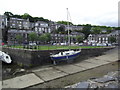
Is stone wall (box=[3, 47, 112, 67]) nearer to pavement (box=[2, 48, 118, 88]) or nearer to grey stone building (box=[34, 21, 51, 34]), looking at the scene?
pavement (box=[2, 48, 118, 88])

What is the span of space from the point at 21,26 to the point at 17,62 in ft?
156

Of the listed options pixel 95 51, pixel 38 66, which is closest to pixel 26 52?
pixel 38 66

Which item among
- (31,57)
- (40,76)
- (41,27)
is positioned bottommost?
(40,76)

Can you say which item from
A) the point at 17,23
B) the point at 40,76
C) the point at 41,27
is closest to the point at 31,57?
the point at 40,76

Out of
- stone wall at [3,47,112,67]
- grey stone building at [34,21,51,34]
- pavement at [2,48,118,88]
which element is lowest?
pavement at [2,48,118,88]

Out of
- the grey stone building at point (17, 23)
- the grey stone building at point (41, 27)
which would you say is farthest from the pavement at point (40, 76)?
Answer: the grey stone building at point (17, 23)

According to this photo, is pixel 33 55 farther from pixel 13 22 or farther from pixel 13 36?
pixel 13 22

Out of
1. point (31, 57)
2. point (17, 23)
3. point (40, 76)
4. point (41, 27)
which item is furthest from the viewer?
point (41, 27)

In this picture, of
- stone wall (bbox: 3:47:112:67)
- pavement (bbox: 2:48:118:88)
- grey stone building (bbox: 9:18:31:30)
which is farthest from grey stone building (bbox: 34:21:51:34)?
pavement (bbox: 2:48:118:88)

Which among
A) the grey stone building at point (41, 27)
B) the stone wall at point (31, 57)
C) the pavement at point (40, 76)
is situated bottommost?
the pavement at point (40, 76)

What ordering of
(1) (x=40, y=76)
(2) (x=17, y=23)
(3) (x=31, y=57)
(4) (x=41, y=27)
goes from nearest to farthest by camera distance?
(1) (x=40, y=76)
(3) (x=31, y=57)
(2) (x=17, y=23)
(4) (x=41, y=27)

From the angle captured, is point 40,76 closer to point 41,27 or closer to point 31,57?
point 31,57

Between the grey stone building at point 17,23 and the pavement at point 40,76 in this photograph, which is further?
the grey stone building at point 17,23

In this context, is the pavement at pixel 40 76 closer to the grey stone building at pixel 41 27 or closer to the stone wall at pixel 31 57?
the stone wall at pixel 31 57
